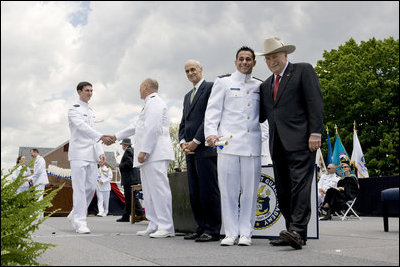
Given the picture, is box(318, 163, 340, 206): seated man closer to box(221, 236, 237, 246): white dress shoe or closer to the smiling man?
the smiling man

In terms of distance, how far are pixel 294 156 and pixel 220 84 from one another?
124 cm

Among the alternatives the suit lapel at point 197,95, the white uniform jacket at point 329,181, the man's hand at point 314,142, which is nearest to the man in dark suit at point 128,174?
the suit lapel at point 197,95

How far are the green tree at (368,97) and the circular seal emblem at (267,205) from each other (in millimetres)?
25796

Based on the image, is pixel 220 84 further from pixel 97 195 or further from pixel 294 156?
pixel 97 195

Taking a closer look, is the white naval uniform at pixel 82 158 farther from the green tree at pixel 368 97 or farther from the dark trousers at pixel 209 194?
the green tree at pixel 368 97

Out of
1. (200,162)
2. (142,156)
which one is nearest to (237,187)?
(200,162)

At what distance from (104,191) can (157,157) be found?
1155 cm

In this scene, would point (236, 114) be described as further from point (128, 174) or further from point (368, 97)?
point (368, 97)

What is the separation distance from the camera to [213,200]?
574 centimetres

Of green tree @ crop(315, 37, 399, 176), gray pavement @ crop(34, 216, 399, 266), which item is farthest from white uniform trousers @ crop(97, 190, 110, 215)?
green tree @ crop(315, 37, 399, 176)

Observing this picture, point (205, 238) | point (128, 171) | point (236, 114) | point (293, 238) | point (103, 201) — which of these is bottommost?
point (103, 201)

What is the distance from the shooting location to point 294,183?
4.75 metres

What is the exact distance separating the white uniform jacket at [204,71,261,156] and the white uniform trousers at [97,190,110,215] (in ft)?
41.4

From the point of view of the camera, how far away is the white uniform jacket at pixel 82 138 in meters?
7.17
